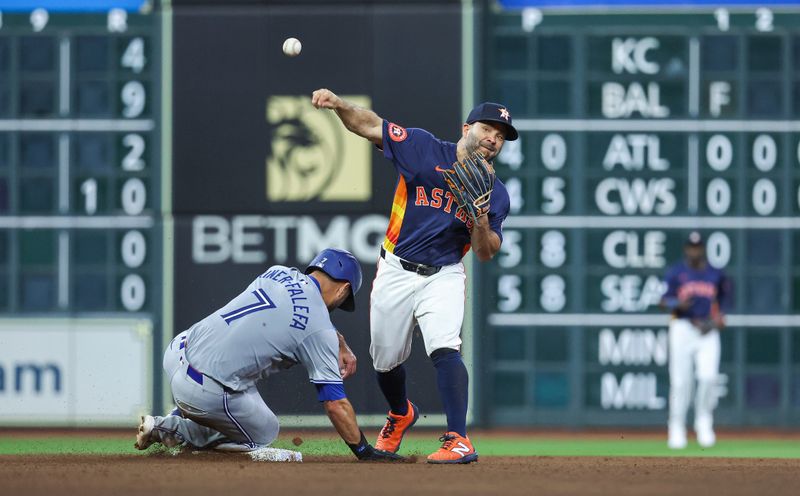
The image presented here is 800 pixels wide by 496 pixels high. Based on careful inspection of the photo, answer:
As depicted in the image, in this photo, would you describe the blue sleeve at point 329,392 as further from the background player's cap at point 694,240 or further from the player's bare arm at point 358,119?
the background player's cap at point 694,240

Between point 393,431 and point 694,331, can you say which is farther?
point 694,331

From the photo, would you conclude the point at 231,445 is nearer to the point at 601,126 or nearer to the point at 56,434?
the point at 56,434

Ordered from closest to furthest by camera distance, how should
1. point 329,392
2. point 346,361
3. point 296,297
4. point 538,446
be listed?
point 329,392
point 296,297
point 346,361
point 538,446

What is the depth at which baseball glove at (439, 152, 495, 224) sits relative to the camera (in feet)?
22.1

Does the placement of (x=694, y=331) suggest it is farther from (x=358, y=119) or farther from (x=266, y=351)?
(x=266, y=351)

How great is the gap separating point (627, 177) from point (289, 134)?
8.53 feet

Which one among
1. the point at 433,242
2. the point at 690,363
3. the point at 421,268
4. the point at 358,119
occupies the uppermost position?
the point at 358,119

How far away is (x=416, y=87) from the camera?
1072 centimetres

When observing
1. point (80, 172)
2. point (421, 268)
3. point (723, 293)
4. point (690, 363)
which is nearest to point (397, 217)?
point (421, 268)

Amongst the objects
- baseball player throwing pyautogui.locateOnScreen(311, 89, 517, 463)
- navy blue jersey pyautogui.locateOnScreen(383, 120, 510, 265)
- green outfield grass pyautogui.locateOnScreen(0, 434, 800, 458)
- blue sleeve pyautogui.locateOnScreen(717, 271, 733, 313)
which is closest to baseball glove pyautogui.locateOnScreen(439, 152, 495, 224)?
baseball player throwing pyautogui.locateOnScreen(311, 89, 517, 463)

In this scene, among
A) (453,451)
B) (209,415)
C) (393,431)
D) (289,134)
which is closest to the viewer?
(453,451)

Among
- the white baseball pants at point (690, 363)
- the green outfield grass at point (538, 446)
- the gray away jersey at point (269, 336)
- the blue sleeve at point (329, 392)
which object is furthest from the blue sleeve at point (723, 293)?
the blue sleeve at point (329, 392)

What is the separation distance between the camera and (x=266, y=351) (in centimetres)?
668

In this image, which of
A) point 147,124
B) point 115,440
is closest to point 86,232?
point 147,124
